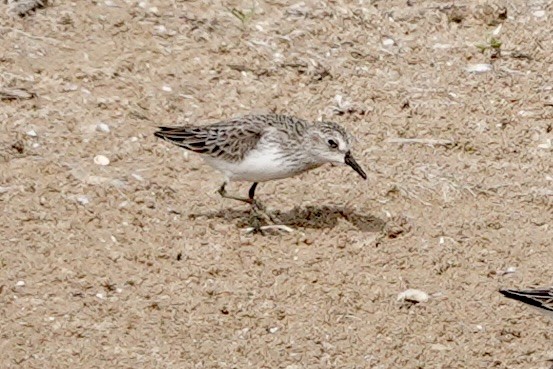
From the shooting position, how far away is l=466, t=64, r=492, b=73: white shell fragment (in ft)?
42.9

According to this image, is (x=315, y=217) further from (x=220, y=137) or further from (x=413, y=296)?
(x=413, y=296)

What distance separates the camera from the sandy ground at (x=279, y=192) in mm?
9273

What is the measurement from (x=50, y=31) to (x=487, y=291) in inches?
193

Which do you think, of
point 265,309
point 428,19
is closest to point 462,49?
point 428,19

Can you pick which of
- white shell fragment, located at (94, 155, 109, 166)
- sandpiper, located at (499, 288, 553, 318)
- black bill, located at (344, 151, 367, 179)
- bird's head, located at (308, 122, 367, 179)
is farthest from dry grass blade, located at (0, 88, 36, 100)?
sandpiper, located at (499, 288, 553, 318)

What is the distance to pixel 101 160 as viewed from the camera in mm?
11117

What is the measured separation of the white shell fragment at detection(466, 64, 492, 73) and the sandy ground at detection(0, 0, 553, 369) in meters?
0.06

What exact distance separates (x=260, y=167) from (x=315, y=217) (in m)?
0.60

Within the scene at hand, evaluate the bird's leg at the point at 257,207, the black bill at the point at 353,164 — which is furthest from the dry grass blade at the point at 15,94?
the black bill at the point at 353,164

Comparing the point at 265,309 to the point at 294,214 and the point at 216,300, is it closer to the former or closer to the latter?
the point at 216,300

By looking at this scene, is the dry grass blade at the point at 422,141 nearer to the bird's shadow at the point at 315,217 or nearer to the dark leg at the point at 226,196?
the bird's shadow at the point at 315,217

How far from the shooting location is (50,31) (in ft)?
41.6

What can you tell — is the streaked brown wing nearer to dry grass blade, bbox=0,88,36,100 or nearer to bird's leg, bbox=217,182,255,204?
bird's leg, bbox=217,182,255,204

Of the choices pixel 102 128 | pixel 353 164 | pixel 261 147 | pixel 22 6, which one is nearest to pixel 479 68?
pixel 353 164
